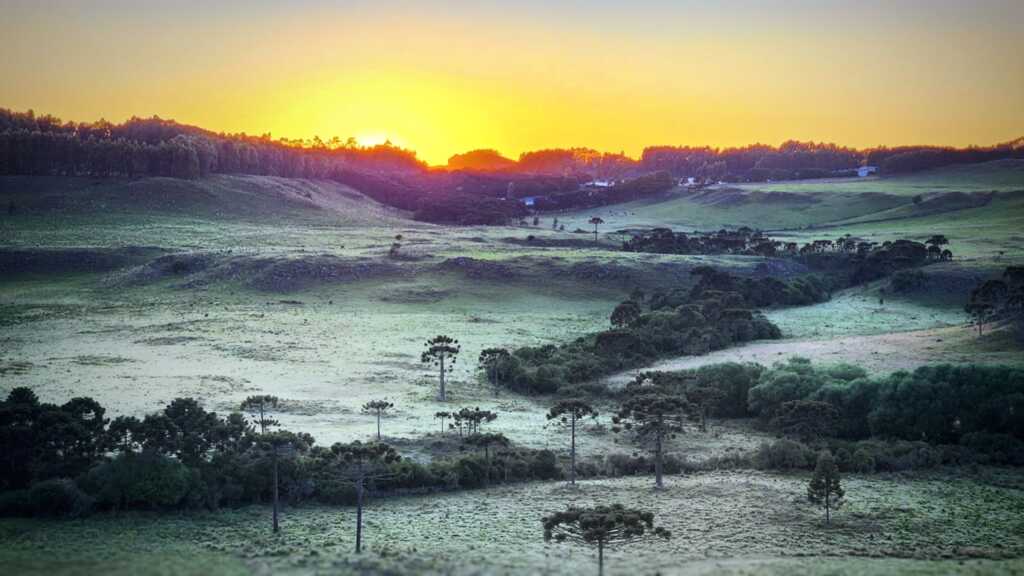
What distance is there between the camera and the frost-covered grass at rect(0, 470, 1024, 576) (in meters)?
31.8

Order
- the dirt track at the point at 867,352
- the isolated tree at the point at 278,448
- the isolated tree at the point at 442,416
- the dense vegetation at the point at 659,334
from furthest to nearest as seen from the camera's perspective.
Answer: the dense vegetation at the point at 659,334 → the dirt track at the point at 867,352 → the isolated tree at the point at 442,416 → the isolated tree at the point at 278,448

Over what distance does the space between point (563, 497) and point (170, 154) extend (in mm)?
168815

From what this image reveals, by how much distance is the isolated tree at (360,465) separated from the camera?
35156 millimetres

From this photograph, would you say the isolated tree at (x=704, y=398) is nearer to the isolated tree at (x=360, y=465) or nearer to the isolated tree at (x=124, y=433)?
the isolated tree at (x=360, y=465)

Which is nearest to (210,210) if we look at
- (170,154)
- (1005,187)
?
(170,154)

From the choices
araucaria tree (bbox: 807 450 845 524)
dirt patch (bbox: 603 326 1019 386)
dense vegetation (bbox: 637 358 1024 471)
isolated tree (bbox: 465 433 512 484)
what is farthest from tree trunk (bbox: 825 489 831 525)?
dirt patch (bbox: 603 326 1019 386)

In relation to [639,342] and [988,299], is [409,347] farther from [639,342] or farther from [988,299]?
[988,299]

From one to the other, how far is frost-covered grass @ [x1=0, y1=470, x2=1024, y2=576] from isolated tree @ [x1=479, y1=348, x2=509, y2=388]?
1003 inches

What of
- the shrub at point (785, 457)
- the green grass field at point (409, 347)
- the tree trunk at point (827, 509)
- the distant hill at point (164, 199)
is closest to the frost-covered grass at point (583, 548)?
the green grass field at point (409, 347)

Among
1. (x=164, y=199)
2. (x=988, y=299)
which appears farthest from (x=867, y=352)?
(x=164, y=199)

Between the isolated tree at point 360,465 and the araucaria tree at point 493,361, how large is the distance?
87.4 ft

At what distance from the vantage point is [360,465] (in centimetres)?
3588

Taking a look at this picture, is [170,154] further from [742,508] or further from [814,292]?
[742,508]

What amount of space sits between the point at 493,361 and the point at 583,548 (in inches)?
1466
